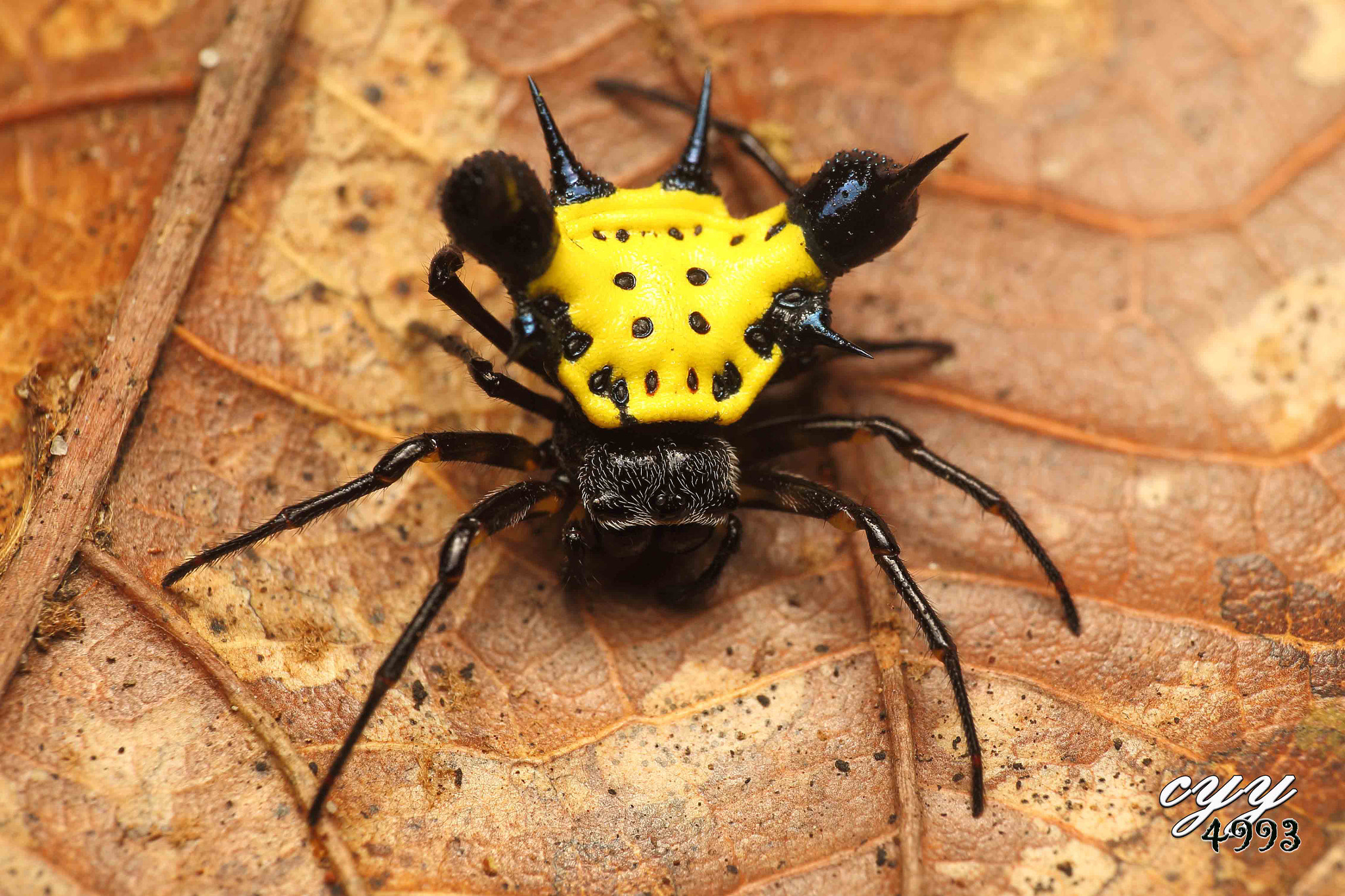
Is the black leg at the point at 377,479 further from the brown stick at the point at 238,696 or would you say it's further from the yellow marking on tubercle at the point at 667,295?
the yellow marking on tubercle at the point at 667,295

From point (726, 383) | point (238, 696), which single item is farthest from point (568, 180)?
point (238, 696)

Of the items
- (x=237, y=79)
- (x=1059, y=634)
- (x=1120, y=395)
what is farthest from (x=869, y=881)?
(x=237, y=79)

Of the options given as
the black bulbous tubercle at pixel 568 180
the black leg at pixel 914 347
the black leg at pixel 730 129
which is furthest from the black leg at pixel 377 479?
the black leg at pixel 730 129

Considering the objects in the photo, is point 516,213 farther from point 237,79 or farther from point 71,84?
point 71,84

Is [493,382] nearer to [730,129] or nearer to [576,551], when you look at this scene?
[576,551]

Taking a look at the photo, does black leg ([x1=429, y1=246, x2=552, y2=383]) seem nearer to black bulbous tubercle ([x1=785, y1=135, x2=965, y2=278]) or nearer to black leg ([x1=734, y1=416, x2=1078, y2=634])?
black leg ([x1=734, y1=416, x2=1078, y2=634])
